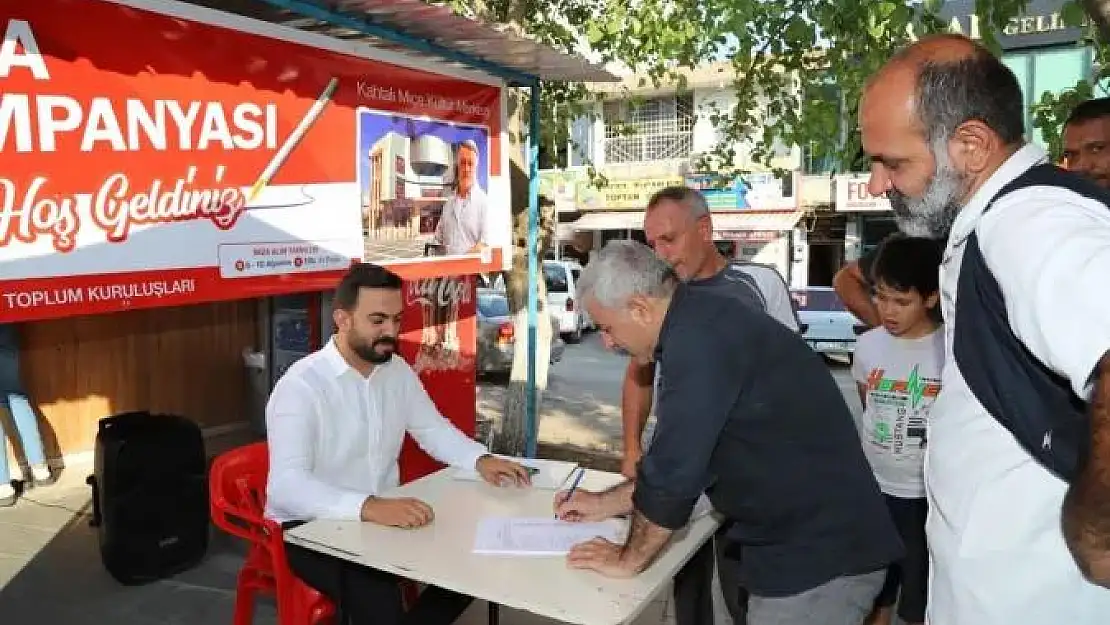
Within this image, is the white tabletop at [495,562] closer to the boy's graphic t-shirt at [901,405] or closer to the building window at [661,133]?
the boy's graphic t-shirt at [901,405]

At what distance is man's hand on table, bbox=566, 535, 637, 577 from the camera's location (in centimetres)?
205

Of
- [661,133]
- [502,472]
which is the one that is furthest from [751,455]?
[661,133]

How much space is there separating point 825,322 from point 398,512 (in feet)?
40.3

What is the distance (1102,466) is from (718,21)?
567 centimetres

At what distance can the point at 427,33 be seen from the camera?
14.5 feet

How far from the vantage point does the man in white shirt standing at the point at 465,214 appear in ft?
16.6

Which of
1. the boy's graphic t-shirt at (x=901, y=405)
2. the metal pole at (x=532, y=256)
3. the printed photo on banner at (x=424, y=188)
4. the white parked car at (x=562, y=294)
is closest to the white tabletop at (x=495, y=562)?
the boy's graphic t-shirt at (x=901, y=405)

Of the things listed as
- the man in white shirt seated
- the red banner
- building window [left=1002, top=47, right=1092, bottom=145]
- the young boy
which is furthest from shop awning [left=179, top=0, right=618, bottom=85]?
building window [left=1002, top=47, right=1092, bottom=145]

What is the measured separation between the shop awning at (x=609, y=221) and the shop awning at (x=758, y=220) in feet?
8.24

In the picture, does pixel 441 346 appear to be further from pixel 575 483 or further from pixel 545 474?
pixel 575 483

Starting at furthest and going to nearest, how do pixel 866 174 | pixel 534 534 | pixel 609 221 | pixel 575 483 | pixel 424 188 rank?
pixel 609 221 → pixel 866 174 → pixel 424 188 → pixel 575 483 → pixel 534 534

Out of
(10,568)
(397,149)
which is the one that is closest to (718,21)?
(397,149)

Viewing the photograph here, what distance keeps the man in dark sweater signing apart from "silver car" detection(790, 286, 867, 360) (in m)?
11.9

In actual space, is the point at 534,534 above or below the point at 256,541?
above
